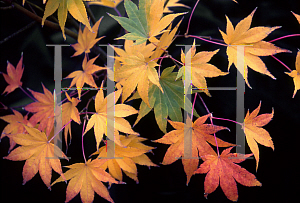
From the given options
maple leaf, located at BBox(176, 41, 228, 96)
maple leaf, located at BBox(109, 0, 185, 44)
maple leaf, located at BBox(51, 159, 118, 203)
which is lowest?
maple leaf, located at BBox(51, 159, 118, 203)

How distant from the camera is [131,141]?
1.62ft

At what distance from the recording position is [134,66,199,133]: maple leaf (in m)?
0.42

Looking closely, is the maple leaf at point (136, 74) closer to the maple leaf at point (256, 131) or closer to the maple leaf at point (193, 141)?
the maple leaf at point (193, 141)

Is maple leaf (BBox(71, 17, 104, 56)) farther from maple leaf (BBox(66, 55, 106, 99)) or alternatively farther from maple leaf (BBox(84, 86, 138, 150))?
maple leaf (BBox(84, 86, 138, 150))

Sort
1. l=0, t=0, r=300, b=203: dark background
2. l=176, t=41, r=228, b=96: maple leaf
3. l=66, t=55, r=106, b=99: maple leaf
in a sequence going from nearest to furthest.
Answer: l=176, t=41, r=228, b=96: maple leaf < l=66, t=55, r=106, b=99: maple leaf < l=0, t=0, r=300, b=203: dark background

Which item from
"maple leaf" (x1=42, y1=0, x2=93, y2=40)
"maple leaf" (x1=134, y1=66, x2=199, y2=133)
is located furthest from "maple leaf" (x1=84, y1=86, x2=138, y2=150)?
"maple leaf" (x1=42, y1=0, x2=93, y2=40)

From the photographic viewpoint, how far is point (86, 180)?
0.44m

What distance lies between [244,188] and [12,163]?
2.88 feet

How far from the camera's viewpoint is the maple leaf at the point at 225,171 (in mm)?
413

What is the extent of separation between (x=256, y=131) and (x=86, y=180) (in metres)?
0.39

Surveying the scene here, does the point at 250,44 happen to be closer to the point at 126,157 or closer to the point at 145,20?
the point at 145,20

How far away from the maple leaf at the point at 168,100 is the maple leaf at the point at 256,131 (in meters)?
0.13

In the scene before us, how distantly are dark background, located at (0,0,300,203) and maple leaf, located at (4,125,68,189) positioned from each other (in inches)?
11.7

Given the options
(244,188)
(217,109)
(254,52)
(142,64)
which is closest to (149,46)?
(142,64)
